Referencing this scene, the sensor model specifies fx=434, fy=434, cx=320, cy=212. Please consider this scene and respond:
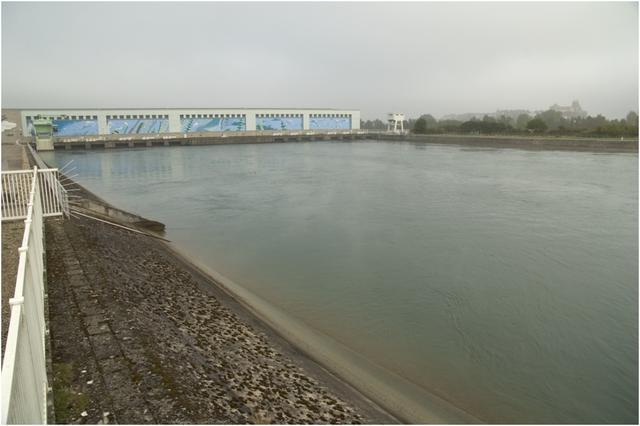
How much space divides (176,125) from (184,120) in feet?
3.98

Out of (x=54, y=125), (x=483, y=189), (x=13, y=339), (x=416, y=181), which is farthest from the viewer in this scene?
(x=54, y=125)

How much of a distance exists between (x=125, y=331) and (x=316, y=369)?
172 cm

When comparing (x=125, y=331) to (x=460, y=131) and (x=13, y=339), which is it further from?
(x=460, y=131)

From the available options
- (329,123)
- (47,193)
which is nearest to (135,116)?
(329,123)

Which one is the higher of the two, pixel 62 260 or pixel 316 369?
pixel 62 260

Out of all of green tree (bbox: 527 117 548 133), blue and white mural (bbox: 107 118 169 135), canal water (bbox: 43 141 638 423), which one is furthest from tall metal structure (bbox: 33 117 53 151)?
green tree (bbox: 527 117 548 133)

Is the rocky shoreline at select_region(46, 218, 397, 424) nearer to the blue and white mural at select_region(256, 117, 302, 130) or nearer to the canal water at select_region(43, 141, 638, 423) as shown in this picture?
the canal water at select_region(43, 141, 638, 423)

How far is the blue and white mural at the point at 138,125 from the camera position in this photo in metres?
49.0

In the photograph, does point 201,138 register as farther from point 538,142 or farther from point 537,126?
point 537,126

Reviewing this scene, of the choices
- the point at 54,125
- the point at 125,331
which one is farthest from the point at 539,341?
the point at 54,125

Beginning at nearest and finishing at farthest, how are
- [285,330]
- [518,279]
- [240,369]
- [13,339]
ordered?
[13,339], [240,369], [285,330], [518,279]

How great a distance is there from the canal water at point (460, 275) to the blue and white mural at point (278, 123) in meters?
42.7

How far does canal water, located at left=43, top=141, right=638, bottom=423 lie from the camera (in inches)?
175

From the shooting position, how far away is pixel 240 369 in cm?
353
